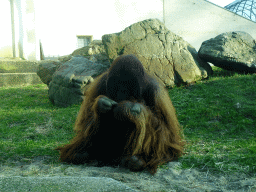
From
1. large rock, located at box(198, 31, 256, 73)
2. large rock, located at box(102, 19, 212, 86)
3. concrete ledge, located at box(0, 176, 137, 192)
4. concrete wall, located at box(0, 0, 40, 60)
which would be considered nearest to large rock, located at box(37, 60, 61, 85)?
large rock, located at box(102, 19, 212, 86)

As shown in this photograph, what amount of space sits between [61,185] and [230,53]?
5.61 metres

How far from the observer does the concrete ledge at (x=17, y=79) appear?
781 cm

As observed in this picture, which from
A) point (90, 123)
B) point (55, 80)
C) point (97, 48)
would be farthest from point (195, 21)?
point (90, 123)

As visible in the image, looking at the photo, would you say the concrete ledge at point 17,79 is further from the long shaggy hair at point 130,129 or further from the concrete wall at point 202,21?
the concrete wall at point 202,21

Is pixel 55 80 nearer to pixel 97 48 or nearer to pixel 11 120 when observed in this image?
pixel 11 120

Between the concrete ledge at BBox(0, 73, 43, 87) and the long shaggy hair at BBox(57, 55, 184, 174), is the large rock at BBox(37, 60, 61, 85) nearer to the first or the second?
the concrete ledge at BBox(0, 73, 43, 87)

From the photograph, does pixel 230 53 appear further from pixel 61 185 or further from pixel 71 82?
pixel 61 185

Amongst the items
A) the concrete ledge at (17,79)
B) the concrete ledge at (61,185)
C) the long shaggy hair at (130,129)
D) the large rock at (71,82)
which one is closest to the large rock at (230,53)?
the large rock at (71,82)

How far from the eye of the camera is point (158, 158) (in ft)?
8.45

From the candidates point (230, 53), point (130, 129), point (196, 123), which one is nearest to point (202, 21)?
point (230, 53)

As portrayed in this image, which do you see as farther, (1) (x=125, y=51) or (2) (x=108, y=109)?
(1) (x=125, y=51)

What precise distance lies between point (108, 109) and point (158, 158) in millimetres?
660

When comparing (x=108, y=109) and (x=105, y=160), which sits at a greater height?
A: (x=108, y=109)

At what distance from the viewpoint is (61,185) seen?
1.80 metres
